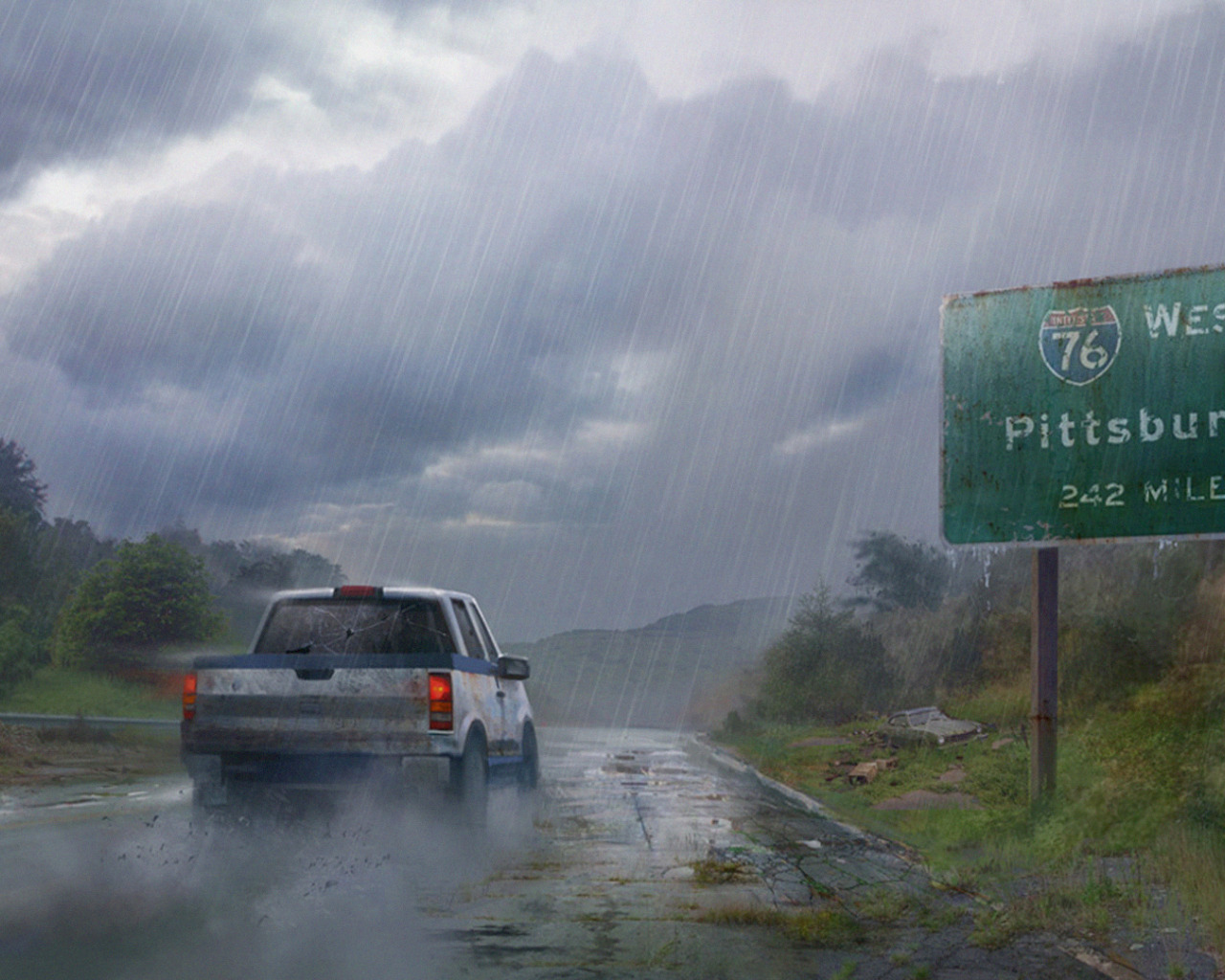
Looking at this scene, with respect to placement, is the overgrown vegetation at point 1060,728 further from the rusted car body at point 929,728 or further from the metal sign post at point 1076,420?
the metal sign post at point 1076,420

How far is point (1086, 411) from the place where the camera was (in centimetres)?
1283

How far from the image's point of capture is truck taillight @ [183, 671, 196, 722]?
10.0 metres

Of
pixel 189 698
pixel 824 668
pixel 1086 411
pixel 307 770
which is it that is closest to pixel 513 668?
pixel 307 770

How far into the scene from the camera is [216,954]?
642 centimetres

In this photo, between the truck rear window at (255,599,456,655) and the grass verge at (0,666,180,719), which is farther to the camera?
the grass verge at (0,666,180,719)

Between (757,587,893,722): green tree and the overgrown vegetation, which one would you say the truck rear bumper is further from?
(757,587,893,722): green tree

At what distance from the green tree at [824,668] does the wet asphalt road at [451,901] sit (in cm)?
2462

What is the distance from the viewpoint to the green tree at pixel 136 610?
5544cm

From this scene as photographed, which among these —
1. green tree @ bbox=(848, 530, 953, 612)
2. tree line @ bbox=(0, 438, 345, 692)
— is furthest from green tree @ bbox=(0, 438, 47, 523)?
green tree @ bbox=(848, 530, 953, 612)

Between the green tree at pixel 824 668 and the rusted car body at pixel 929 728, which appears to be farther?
the green tree at pixel 824 668

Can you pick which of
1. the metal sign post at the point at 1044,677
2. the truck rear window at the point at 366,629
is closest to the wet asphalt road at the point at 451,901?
the truck rear window at the point at 366,629

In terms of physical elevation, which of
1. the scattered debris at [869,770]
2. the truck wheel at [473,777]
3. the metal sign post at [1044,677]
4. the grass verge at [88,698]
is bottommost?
the grass verge at [88,698]

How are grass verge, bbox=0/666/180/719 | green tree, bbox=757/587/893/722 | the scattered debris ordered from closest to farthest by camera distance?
the scattered debris
green tree, bbox=757/587/893/722
grass verge, bbox=0/666/180/719

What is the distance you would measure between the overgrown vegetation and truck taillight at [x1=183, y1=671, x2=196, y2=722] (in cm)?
620
